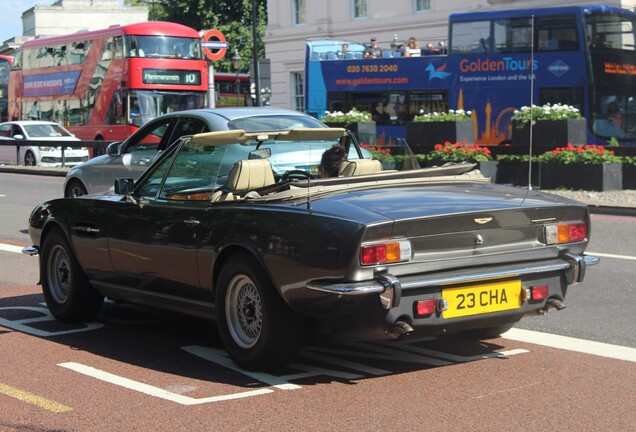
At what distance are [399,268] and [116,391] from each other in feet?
5.68

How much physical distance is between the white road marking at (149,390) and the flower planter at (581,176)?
50.5 ft

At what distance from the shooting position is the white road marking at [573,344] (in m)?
6.91

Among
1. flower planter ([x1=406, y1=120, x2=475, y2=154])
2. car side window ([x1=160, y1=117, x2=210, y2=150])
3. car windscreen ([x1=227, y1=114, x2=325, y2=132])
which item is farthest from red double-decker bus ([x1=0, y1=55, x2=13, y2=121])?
car windscreen ([x1=227, y1=114, x2=325, y2=132])

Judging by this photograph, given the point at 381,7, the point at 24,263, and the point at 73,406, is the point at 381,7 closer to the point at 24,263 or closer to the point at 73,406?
the point at 24,263

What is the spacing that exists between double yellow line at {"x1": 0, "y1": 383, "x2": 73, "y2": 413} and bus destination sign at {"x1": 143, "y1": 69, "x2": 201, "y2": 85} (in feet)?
96.3

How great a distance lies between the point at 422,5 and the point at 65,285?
3975 cm

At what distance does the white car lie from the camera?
33.8 meters

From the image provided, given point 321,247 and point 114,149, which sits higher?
point 114,149

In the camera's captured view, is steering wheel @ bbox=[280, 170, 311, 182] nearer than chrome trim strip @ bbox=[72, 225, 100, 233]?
Yes

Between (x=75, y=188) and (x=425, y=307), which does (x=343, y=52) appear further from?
(x=425, y=307)

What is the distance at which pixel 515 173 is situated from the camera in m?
22.3

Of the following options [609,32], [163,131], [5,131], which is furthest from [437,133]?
[5,131]

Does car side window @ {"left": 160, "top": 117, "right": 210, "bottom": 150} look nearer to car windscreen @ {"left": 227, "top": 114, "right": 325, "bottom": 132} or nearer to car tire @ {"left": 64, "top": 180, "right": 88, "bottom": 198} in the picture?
car windscreen @ {"left": 227, "top": 114, "right": 325, "bottom": 132}

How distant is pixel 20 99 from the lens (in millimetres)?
43250
